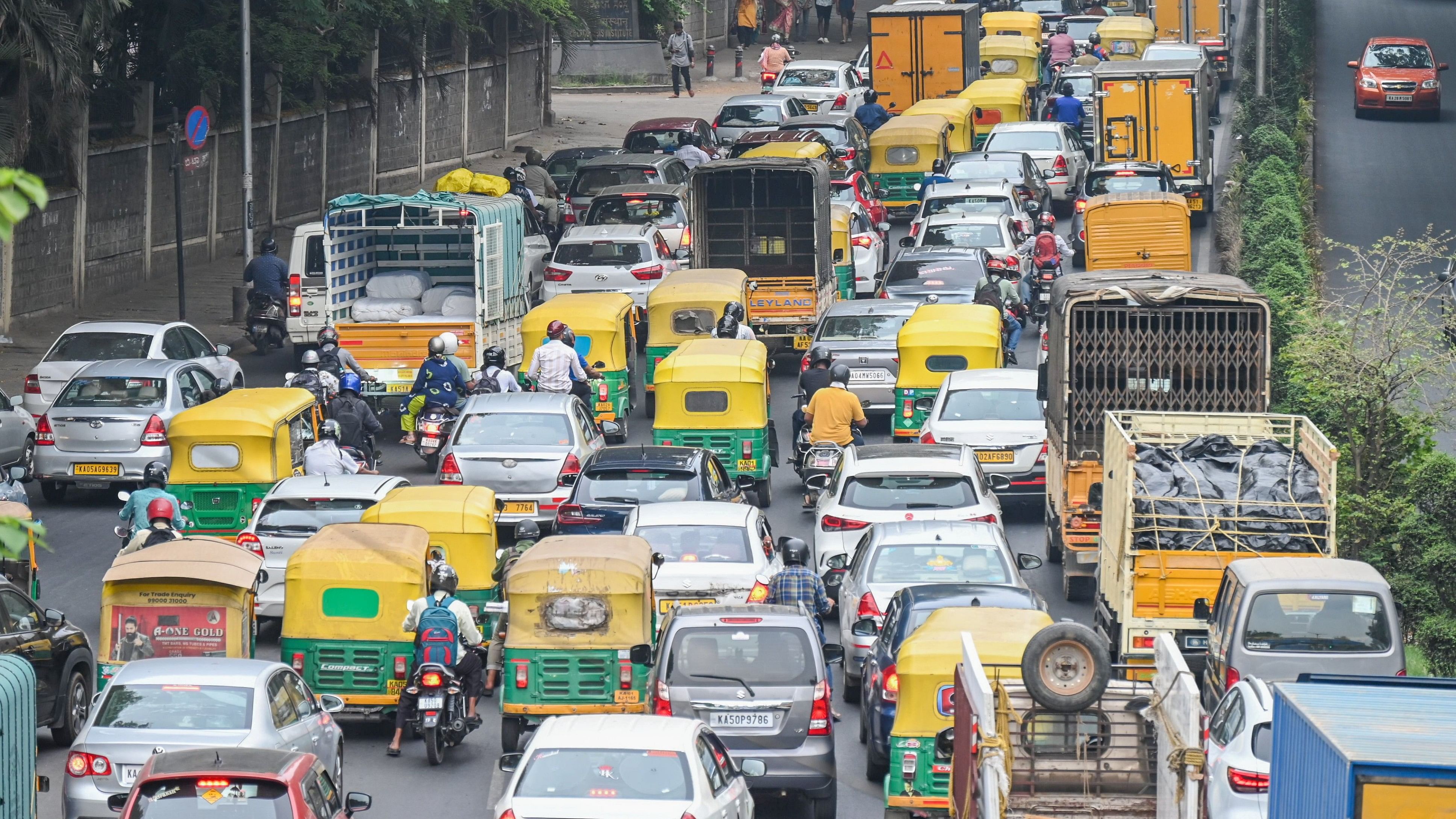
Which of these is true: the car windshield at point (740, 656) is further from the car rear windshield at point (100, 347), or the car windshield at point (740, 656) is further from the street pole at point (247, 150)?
the street pole at point (247, 150)

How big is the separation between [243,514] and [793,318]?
407 inches

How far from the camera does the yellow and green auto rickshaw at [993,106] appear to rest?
148 feet

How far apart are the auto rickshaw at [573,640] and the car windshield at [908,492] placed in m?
4.27

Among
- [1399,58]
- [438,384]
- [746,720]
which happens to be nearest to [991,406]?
[438,384]

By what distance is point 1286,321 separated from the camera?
25234 millimetres

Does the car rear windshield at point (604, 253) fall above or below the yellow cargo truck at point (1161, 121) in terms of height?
below

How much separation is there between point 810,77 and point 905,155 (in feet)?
38.3

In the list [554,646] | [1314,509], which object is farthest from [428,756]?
[1314,509]

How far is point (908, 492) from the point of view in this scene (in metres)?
19.5

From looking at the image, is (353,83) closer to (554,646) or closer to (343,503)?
(343,503)

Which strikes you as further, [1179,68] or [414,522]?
[1179,68]

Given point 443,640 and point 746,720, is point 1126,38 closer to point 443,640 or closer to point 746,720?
point 443,640

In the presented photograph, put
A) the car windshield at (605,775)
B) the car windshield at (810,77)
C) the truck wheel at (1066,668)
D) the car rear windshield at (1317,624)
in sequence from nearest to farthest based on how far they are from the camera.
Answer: the car windshield at (605,775) → the truck wheel at (1066,668) → the car rear windshield at (1317,624) → the car windshield at (810,77)

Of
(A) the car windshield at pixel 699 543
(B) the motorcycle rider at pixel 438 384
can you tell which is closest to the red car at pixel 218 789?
(A) the car windshield at pixel 699 543
